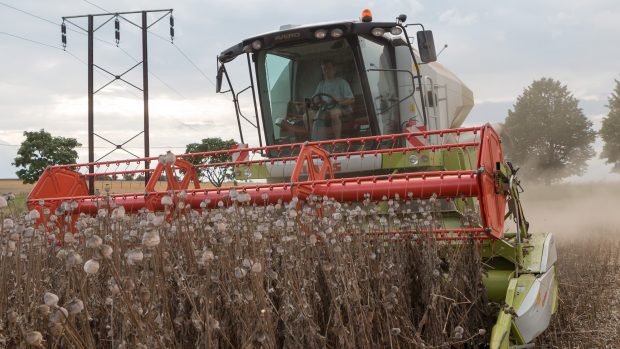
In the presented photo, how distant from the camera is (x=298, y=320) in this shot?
6.47 feet

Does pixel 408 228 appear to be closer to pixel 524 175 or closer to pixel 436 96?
pixel 436 96

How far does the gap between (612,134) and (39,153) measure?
37485mm

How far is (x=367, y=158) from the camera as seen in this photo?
532 cm

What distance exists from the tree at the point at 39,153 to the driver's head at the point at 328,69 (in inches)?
1265

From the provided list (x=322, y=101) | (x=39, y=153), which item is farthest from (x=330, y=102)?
(x=39, y=153)

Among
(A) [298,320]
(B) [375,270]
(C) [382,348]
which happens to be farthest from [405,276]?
(A) [298,320]

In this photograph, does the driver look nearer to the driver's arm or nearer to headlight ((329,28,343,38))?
the driver's arm

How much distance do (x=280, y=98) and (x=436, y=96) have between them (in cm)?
198

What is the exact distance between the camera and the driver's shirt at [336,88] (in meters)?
5.82

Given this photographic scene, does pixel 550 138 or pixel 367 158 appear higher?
pixel 550 138

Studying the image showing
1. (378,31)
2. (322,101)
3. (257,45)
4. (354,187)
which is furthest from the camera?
(257,45)

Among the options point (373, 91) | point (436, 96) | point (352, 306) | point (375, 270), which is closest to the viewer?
point (352, 306)

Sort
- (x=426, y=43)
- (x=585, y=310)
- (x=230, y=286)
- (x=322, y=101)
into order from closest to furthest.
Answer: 1. (x=230, y=286)
2. (x=585, y=310)
3. (x=426, y=43)
4. (x=322, y=101)

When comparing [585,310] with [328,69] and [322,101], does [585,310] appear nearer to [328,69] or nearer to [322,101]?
[322,101]
